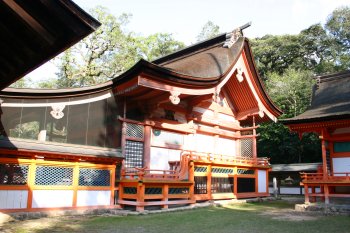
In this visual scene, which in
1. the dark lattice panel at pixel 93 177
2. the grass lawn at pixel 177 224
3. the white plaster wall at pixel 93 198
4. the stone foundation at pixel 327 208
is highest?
the dark lattice panel at pixel 93 177

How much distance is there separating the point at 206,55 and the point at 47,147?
1053cm

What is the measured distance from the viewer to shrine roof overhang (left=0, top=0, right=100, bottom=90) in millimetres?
3148

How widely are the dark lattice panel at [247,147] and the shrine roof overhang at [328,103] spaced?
4122 mm

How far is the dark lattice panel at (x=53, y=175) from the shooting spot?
1041 centimetres

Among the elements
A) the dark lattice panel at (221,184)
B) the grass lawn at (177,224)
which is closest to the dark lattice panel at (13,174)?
the grass lawn at (177,224)

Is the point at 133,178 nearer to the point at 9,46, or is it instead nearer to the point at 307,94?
the point at 9,46

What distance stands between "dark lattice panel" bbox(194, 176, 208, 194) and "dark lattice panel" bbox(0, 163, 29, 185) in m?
7.18

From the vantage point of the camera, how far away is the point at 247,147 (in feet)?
62.3

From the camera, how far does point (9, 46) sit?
379 cm

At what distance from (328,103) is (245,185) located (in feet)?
19.7

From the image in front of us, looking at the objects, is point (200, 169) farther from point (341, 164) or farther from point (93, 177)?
point (341, 164)

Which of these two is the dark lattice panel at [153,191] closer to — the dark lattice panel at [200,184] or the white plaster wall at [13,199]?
the dark lattice panel at [200,184]

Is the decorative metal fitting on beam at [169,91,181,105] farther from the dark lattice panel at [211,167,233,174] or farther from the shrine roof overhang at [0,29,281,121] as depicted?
the dark lattice panel at [211,167,233,174]

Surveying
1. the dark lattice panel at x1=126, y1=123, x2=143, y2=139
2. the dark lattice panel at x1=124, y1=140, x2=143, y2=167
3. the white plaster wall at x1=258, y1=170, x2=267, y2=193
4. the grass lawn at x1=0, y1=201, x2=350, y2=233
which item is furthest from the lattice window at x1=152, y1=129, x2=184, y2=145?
the white plaster wall at x1=258, y1=170, x2=267, y2=193
